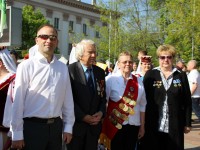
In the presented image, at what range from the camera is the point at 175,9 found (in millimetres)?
22922

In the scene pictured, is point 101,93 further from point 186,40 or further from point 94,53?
point 186,40

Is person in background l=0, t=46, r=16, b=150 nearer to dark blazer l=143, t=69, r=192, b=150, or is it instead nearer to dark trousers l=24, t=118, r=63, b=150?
dark trousers l=24, t=118, r=63, b=150

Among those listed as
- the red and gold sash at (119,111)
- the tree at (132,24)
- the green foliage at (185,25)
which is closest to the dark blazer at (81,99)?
the red and gold sash at (119,111)

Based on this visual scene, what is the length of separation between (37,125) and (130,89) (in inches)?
71.2

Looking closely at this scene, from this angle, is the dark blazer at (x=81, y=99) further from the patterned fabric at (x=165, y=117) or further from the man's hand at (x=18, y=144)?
the patterned fabric at (x=165, y=117)

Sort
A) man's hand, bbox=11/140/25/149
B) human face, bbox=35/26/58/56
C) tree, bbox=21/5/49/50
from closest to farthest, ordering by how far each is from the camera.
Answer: man's hand, bbox=11/140/25/149, human face, bbox=35/26/58/56, tree, bbox=21/5/49/50

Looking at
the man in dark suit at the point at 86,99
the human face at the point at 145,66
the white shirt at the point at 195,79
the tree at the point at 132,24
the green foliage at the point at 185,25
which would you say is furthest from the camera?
the tree at the point at 132,24

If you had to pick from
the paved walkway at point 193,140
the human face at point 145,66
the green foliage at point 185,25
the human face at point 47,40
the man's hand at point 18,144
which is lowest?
the paved walkway at point 193,140

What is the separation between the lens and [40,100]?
377 centimetres

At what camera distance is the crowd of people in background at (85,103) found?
3.76m

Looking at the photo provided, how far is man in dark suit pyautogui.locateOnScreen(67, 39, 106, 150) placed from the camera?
4.52 meters

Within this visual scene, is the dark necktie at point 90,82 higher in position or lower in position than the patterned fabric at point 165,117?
higher

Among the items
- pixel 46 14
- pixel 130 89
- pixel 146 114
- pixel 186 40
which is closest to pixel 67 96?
pixel 130 89

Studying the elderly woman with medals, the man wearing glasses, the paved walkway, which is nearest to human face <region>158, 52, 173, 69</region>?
the elderly woman with medals
